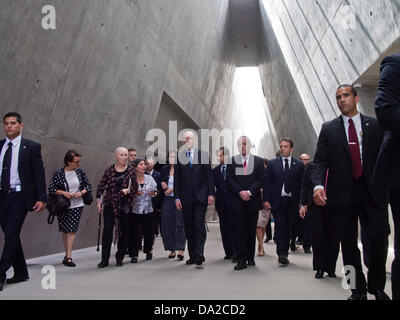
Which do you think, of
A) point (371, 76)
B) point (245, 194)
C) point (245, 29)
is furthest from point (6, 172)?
point (245, 29)

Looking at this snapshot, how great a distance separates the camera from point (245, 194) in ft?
16.9

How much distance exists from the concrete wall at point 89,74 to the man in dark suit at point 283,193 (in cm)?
353

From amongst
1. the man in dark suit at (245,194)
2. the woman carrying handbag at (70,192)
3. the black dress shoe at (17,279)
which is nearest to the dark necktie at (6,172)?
the black dress shoe at (17,279)

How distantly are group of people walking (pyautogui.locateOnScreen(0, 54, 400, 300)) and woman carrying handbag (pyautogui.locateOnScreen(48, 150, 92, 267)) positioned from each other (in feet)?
0.05

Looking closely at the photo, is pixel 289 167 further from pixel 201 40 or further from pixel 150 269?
pixel 201 40

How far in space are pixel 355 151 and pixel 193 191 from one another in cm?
277

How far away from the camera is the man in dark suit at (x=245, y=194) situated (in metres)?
5.15

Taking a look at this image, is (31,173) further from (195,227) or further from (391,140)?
(391,140)

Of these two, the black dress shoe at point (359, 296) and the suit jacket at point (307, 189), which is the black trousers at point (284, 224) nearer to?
the suit jacket at point (307, 189)

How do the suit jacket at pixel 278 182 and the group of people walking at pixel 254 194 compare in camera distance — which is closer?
the group of people walking at pixel 254 194

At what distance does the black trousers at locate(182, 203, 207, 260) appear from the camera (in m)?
5.32

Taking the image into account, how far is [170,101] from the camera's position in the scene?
12.5 metres
